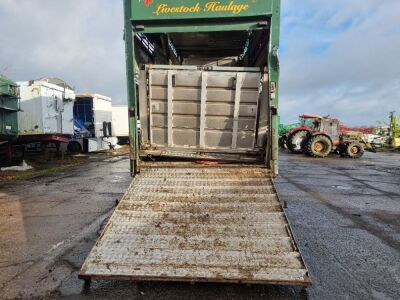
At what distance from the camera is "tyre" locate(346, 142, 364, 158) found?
74.3 ft

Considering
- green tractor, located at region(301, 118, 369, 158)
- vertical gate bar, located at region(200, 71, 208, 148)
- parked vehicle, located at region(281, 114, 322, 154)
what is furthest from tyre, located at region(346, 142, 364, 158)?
vertical gate bar, located at region(200, 71, 208, 148)

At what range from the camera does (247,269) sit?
3.66 meters

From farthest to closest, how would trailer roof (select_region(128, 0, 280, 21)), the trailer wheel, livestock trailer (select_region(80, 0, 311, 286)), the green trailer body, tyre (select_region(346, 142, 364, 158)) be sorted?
tyre (select_region(346, 142, 364, 158)) → the trailer wheel → the green trailer body → trailer roof (select_region(128, 0, 280, 21)) → livestock trailer (select_region(80, 0, 311, 286))

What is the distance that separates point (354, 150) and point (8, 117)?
19754 millimetres

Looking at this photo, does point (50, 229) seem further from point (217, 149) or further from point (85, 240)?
point (217, 149)

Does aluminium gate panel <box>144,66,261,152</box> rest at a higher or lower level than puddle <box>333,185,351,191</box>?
higher

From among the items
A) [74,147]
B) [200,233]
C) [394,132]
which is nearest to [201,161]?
[200,233]

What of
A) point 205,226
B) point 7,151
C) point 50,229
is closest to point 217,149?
point 205,226

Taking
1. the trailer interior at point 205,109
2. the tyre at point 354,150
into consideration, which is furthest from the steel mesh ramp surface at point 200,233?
the tyre at point 354,150

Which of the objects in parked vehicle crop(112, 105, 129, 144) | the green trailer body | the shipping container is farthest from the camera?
parked vehicle crop(112, 105, 129, 144)

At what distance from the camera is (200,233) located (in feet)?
13.9

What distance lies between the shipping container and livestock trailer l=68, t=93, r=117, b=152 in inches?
197

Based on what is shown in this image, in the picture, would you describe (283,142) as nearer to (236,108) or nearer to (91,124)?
(91,124)

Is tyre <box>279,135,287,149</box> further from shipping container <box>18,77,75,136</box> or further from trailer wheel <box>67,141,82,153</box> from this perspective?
shipping container <box>18,77,75,136</box>
